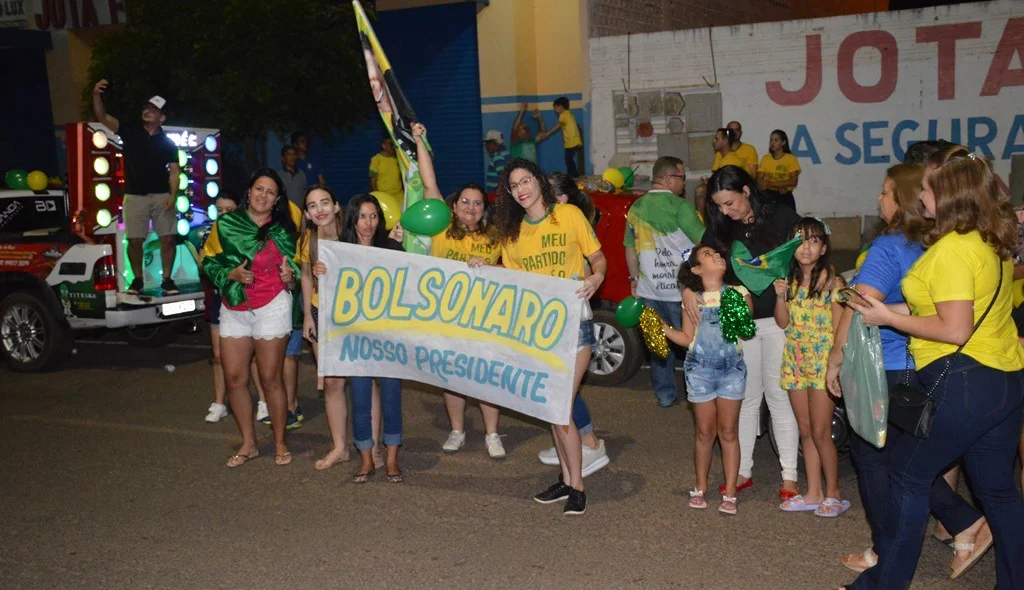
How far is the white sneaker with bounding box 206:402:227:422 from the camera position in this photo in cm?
Result: 832

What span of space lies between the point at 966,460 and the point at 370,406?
12.0ft

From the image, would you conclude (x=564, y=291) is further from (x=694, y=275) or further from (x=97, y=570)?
(x=97, y=570)

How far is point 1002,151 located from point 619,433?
32.8ft

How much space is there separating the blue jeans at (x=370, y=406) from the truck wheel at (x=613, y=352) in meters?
2.50

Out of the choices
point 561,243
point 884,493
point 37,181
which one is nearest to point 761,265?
point 561,243

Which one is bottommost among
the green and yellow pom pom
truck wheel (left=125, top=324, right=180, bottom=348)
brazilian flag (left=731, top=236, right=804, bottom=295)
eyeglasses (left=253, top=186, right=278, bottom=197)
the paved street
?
the paved street

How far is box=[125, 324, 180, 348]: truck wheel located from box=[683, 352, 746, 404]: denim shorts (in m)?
7.33

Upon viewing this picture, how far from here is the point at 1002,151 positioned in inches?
586

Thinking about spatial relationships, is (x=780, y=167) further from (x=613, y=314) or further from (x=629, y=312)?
(x=629, y=312)

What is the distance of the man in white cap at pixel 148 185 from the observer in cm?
1031

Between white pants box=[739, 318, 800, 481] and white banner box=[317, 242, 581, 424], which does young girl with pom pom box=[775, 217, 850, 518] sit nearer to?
white pants box=[739, 318, 800, 481]

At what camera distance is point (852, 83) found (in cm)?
1570

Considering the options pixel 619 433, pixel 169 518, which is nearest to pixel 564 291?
pixel 619 433

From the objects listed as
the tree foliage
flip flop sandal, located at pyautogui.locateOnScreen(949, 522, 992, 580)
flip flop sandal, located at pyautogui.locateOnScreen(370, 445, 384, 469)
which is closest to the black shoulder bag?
flip flop sandal, located at pyautogui.locateOnScreen(949, 522, 992, 580)
